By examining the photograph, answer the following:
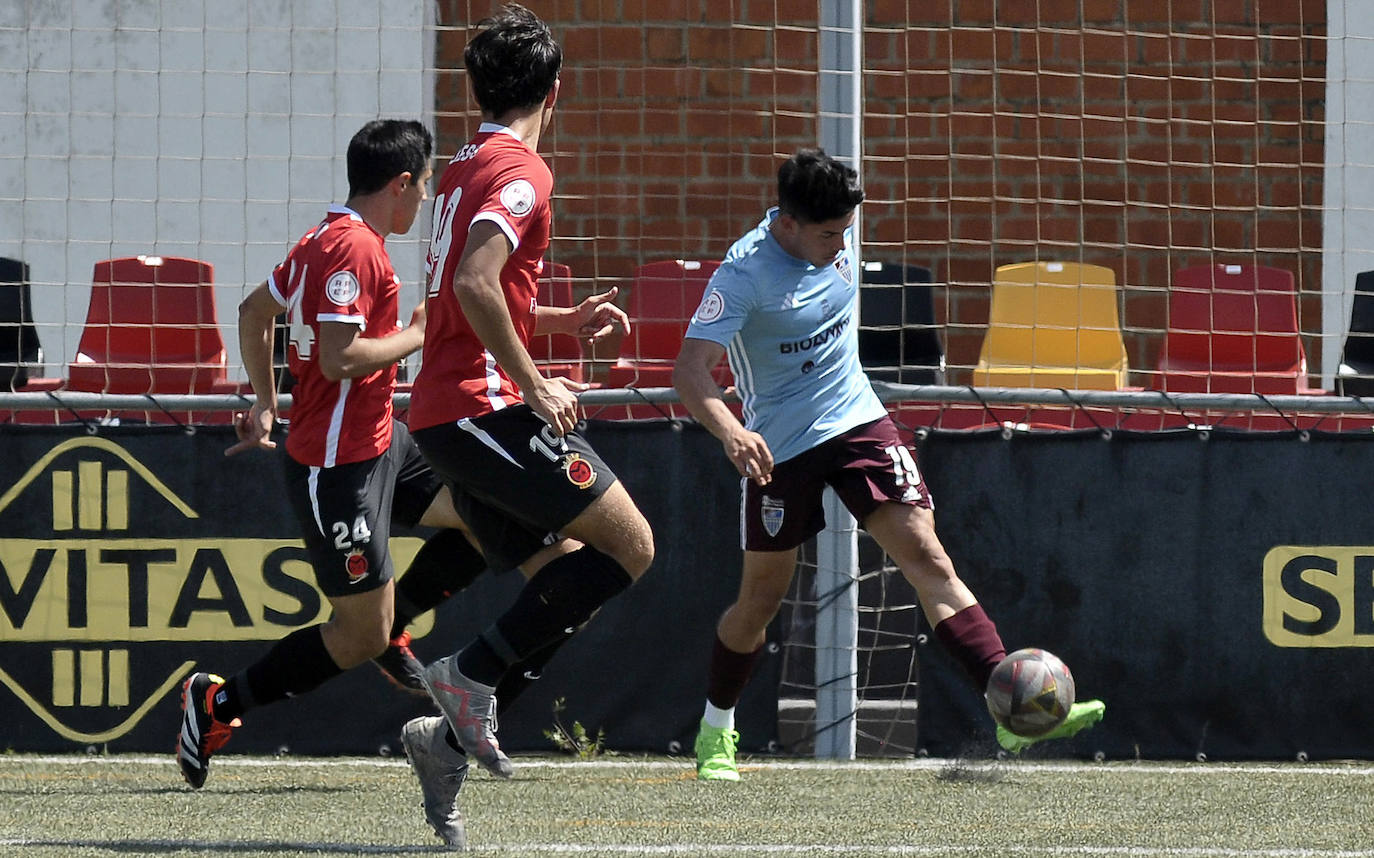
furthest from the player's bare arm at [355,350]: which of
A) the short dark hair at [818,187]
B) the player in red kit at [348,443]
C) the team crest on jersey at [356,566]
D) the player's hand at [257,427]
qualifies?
→ the short dark hair at [818,187]

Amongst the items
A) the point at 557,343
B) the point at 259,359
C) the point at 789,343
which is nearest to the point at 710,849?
the point at 789,343

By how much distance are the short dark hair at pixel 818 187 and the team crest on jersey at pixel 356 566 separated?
159 cm

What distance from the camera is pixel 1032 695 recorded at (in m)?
4.83

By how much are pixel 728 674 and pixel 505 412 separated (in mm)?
1790

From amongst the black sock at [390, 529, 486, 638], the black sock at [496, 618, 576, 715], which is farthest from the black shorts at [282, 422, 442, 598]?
the black sock at [496, 618, 576, 715]

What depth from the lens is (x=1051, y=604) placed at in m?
6.55

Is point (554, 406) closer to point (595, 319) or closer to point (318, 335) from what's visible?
point (595, 319)

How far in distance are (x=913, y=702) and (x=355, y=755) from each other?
6.38 ft

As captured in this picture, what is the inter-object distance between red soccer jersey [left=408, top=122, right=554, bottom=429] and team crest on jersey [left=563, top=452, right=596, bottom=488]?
236 millimetres

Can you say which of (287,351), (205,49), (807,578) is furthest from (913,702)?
(205,49)

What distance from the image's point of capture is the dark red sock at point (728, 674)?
6.06 meters

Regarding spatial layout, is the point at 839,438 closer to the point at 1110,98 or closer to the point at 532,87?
the point at 532,87

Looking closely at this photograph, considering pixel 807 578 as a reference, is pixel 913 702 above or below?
below

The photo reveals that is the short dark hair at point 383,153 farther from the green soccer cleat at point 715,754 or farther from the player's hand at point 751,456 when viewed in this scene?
the green soccer cleat at point 715,754
